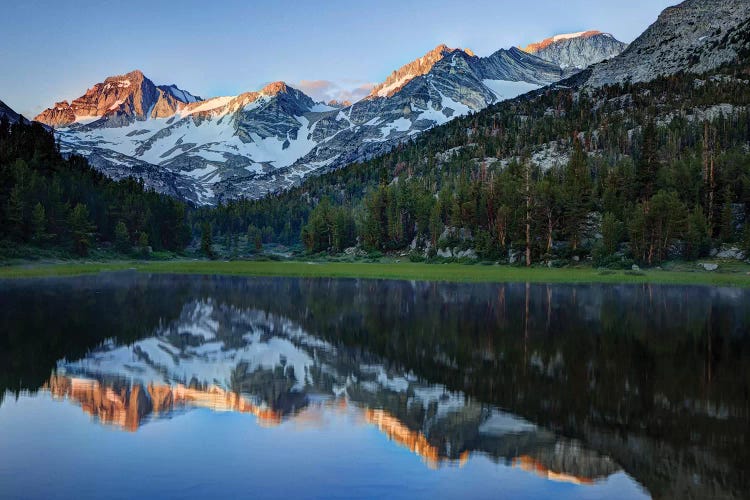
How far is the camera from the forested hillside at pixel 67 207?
108 meters

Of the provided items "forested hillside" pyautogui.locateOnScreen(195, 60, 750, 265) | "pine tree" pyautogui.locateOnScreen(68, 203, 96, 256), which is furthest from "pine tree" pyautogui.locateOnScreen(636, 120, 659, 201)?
"pine tree" pyautogui.locateOnScreen(68, 203, 96, 256)

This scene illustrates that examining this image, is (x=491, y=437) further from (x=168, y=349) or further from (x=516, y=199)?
(x=516, y=199)

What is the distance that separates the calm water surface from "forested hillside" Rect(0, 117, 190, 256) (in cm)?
8085

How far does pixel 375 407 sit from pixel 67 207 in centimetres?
11789

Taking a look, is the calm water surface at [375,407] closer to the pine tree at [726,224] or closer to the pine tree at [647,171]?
the pine tree at [726,224]

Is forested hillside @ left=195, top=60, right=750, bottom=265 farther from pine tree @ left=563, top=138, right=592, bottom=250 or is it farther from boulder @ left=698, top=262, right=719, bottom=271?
boulder @ left=698, top=262, right=719, bottom=271

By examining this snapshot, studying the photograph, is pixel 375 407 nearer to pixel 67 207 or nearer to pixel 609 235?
pixel 609 235

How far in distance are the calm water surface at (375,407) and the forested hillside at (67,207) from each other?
80.9m

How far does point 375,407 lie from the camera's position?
18.1 m

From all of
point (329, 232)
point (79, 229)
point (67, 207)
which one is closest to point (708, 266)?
point (329, 232)

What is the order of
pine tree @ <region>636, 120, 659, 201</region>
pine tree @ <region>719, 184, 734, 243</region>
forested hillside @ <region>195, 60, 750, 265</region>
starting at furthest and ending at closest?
pine tree @ <region>636, 120, 659, 201</region> → pine tree @ <region>719, 184, 734, 243</region> → forested hillside @ <region>195, 60, 750, 265</region>

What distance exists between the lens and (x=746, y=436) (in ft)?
49.1

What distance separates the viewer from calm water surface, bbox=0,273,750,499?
12477 mm

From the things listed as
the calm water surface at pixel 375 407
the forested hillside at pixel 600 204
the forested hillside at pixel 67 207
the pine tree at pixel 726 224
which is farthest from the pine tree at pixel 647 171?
the forested hillside at pixel 67 207
